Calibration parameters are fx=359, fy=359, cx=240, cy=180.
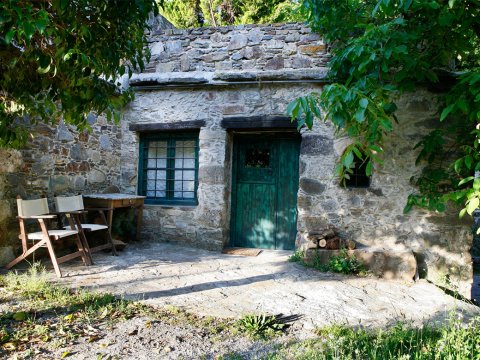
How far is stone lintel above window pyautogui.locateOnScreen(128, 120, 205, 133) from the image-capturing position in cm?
562

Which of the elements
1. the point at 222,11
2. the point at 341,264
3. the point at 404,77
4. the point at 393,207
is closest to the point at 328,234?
the point at 341,264

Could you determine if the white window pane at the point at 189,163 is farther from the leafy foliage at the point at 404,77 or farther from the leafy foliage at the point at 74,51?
the leafy foliage at the point at 74,51

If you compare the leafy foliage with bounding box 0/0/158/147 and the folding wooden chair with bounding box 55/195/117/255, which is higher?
the leafy foliage with bounding box 0/0/158/147

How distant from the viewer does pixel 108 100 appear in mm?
2631

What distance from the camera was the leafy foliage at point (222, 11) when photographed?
11.1m

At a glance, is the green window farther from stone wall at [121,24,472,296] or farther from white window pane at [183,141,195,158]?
stone wall at [121,24,472,296]

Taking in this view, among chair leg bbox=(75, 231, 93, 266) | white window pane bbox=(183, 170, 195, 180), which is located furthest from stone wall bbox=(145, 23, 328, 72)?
chair leg bbox=(75, 231, 93, 266)

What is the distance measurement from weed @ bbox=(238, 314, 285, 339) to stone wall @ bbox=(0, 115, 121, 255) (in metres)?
2.22

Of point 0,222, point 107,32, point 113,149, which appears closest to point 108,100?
point 107,32

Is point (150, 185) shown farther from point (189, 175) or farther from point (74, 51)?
point (74, 51)

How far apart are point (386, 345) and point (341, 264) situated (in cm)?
208

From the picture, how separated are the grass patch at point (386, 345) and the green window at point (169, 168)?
11.7 ft

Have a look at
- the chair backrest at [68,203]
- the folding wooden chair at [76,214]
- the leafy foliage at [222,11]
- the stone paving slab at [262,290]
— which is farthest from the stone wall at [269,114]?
the leafy foliage at [222,11]

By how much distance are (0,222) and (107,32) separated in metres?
2.90
